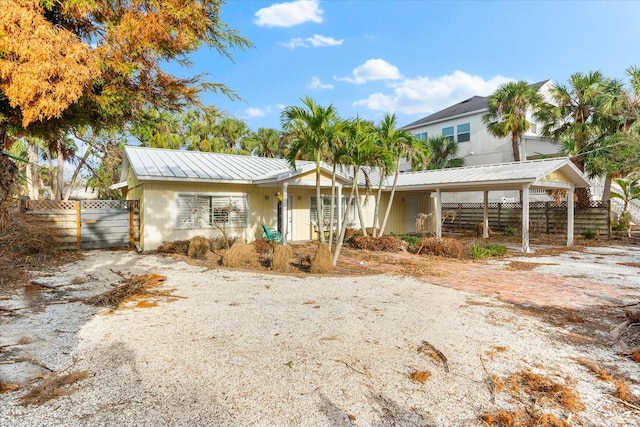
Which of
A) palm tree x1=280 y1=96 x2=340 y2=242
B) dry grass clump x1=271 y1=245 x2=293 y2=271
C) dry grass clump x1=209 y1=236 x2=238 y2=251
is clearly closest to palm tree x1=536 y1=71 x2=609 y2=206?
palm tree x1=280 y1=96 x2=340 y2=242

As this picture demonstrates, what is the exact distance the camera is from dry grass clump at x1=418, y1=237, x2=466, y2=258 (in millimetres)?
11211

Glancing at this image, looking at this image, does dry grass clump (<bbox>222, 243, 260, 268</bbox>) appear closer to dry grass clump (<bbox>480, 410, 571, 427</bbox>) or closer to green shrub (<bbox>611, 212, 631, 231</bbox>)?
dry grass clump (<bbox>480, 410, 571, 427</bbox>)

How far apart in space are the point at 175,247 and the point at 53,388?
29.5ft

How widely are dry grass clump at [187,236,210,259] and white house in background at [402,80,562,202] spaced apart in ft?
59.0

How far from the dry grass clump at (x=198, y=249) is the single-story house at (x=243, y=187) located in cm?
84

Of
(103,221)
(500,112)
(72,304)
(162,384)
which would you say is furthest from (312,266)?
(500,112)

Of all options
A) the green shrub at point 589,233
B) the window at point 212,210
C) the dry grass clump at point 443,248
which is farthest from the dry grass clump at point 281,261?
the green shrub at point 589,233

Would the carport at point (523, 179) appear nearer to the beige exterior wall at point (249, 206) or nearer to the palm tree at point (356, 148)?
the beige exterior wall at point (249, 206)

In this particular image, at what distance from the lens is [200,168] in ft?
44.5

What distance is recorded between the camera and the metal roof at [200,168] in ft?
39.7

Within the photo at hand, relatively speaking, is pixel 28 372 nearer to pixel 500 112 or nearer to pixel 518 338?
pixel 518 338

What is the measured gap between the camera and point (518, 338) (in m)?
4.35

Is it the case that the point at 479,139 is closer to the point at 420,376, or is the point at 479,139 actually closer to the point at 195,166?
the point at 195,166

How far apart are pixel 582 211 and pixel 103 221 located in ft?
64.4
